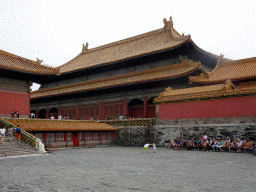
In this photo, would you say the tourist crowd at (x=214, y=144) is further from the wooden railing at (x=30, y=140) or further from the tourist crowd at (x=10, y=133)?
the tourist crowd at (x=10, y=133)

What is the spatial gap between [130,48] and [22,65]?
15.8m

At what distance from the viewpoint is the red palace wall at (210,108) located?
18.6m

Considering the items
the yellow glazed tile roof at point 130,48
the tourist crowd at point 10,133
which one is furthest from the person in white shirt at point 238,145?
the tourist crowd at point 10,133

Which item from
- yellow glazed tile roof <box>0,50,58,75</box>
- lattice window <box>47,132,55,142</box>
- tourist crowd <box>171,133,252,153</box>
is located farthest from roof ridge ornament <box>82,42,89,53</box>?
tourist crowd <box>171,133,252,153</box>

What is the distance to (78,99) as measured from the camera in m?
35.1

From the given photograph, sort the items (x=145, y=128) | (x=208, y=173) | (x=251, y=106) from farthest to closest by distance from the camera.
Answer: (x=145, y=128)
(x=251, y=106)
(x=208, y=173)

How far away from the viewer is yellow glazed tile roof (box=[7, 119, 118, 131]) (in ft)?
65.3

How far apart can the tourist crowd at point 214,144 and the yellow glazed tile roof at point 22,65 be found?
48.1 ft

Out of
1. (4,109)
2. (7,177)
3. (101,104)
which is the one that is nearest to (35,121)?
(4,109)

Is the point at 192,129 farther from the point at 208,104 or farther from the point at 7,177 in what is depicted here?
the point at 7,177

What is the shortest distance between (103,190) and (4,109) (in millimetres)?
19766

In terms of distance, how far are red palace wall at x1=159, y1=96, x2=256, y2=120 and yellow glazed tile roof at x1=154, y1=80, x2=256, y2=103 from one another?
0.43 m

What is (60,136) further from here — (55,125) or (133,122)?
(133,122)

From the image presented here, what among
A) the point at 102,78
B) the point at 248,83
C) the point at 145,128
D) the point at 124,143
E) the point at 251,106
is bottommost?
the point at 124,143
